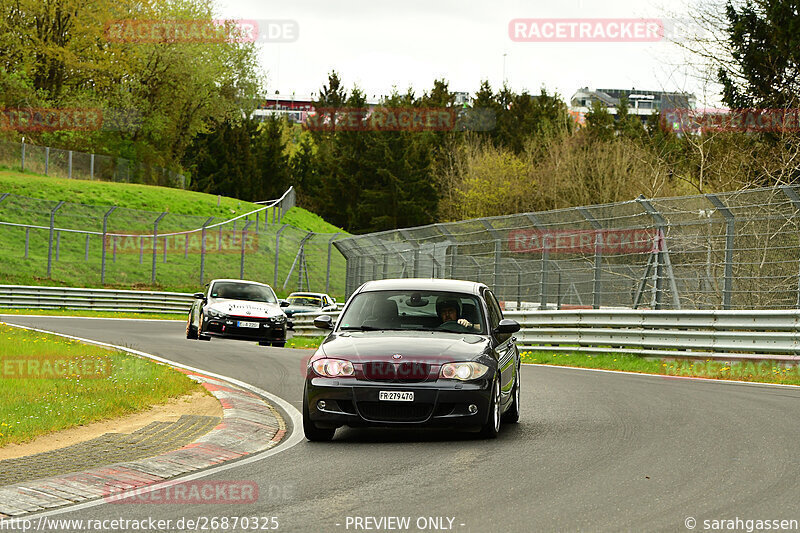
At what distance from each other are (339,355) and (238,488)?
2.44 metres

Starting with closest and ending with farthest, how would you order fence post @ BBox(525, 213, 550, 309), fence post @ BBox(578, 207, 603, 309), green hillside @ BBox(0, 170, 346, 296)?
fence post @ BBox(578, 207, 603, 309) → fence post @ BBox(525, 213, 550, 309) → green hillside @ BBox(0, 170, 346, 296)

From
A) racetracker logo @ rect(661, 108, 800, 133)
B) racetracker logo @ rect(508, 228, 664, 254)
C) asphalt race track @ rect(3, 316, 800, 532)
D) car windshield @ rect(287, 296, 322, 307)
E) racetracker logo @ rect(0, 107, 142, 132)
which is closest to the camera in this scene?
asphalt race track @ rect(3, 316, 800, 532)

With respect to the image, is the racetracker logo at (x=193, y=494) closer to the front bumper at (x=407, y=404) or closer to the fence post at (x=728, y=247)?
the front bumper at (x=407, y=404)

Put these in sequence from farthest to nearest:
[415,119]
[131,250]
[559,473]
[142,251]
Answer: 1. [415,119]
2. [131,250]
3. [142,251]
4. [559,473]

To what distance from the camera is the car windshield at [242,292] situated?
2519 centimetres

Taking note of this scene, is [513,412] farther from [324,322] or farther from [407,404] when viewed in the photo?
[324,322]

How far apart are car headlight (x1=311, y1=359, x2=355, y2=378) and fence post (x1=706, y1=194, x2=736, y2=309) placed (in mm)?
→ 10530

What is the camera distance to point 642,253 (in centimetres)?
2023

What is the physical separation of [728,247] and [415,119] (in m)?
72.3

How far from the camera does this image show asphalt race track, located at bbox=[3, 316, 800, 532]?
6.27m

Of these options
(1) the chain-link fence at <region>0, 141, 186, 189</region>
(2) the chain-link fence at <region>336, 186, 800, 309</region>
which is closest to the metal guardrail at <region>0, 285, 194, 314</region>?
(2) the chain-link fence at <region>336, 186, 800, 309</region>

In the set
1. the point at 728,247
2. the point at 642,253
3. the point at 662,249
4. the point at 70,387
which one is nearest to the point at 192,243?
the point at 642,253

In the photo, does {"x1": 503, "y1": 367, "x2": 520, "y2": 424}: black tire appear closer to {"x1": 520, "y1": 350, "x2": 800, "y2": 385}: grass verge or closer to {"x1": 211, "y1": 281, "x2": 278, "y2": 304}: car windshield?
{"x1": 520, "y1": 350, "x2": 800, "y2": 385}: grass verge

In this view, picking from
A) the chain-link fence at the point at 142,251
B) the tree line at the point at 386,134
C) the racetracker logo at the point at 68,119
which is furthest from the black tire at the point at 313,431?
the racetracker logo at the point at 68,119
